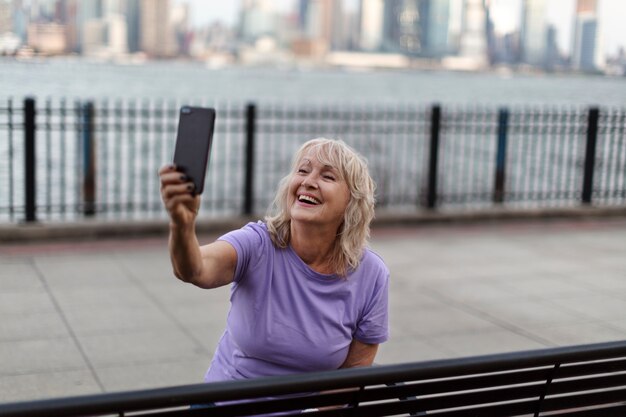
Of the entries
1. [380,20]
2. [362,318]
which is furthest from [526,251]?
[380,20]

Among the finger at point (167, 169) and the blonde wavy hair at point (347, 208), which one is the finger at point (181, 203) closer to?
the finger at point (167, 169)

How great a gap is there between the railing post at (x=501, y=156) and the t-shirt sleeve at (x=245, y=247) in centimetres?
956

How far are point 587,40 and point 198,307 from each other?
12.8 meters

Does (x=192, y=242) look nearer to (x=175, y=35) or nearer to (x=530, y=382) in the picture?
(x=530, y=382)

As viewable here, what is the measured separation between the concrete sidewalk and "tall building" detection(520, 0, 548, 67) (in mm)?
20816

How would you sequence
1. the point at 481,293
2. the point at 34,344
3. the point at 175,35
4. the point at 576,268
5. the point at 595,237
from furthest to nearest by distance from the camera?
the point at 175,35 < the point at 595,237 < the point at 576,268 < the point at 481,293 < the point at 34,344

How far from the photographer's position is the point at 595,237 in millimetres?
10656

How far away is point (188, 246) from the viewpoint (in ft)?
8.38

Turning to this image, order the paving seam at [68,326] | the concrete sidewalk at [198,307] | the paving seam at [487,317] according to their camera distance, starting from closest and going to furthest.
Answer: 1. the paving seam at [68,326]
2. the concrete sidewalk at [198,307]
3. the paving seam at [487,317]

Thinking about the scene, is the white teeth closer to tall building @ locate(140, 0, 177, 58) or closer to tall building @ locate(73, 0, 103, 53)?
tall building @ locate(73, 0, 103, 53)

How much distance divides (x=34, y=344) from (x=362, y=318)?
11.1 ft

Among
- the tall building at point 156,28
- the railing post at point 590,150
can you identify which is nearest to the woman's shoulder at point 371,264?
the railing post at point 590,150

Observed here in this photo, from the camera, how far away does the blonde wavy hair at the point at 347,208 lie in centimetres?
310

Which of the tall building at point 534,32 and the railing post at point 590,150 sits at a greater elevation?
the tall building at point 534,32
